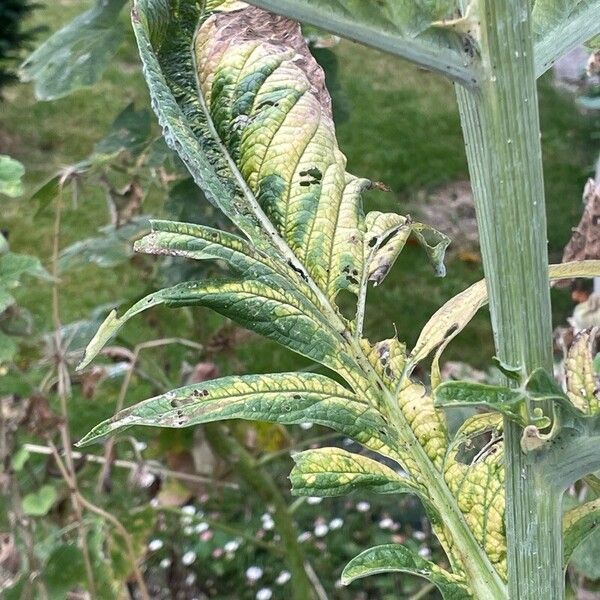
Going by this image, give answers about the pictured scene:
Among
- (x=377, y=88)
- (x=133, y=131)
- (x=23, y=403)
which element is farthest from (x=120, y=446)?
(x=377, y=88)

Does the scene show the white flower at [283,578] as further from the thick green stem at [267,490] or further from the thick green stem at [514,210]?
the thick green stem at [514,210]

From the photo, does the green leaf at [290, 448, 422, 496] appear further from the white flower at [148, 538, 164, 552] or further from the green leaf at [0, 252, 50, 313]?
the white flower at [148, 538, 164, 552]

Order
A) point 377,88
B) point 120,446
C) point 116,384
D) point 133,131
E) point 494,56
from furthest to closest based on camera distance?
point 377,88 < point 120,446 < point 116,384 < point 133,131 < point 494,56

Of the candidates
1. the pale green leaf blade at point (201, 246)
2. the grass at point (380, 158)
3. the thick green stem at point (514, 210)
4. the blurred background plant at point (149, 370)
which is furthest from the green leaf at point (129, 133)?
the grass at point (380, 158)

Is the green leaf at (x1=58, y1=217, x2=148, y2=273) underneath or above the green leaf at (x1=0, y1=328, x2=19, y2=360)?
above

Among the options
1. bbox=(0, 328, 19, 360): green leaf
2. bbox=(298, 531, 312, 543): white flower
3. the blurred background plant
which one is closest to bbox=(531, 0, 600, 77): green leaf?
the blurred background plant

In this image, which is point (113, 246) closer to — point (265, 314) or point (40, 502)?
point (40, 502)

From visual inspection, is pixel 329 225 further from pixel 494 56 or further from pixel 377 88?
pixel 377 88
